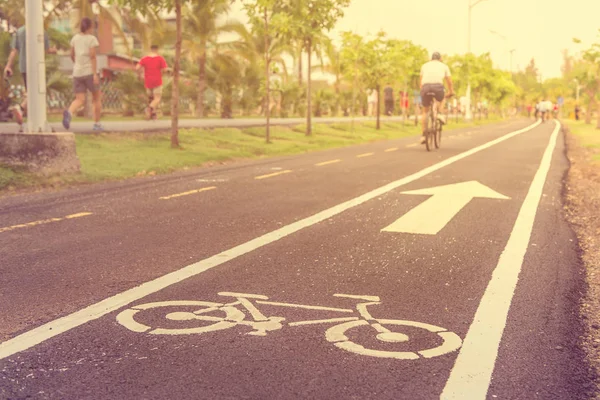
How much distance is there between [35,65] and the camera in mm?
10289

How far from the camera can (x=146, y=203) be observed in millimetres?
8117

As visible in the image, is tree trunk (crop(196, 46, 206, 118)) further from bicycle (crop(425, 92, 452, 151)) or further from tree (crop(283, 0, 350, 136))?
bicycle (crop(425, 92, 452, 151))

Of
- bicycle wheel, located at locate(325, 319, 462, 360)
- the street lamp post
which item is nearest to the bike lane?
bicycle wheel, located at locate(325, 319, 462, 360)

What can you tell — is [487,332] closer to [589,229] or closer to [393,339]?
[393,339]

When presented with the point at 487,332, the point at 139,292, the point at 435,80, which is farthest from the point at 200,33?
the point at 487,332

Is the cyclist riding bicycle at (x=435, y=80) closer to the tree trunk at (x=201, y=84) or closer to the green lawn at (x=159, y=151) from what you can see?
the green lawn at (x=159, y=151)

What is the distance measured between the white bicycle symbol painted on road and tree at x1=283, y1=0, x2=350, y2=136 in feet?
62.6

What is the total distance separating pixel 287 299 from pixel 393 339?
84 centimetres

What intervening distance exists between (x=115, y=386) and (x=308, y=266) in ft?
7.61

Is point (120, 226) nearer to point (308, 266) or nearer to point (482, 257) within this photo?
point (308, 266)

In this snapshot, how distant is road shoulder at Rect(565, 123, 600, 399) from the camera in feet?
11.7

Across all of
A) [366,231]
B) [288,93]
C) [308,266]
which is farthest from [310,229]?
[288,93]

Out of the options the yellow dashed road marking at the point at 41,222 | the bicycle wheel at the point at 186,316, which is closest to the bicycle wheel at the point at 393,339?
the bicycle wheel at the point at 186,316

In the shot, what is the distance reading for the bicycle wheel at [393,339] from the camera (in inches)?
129
